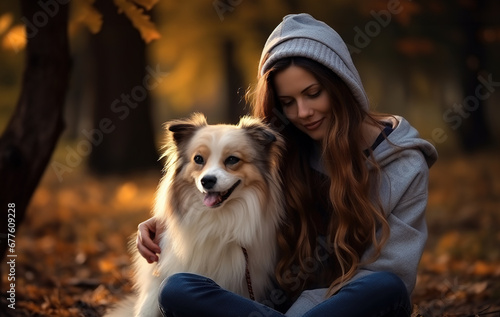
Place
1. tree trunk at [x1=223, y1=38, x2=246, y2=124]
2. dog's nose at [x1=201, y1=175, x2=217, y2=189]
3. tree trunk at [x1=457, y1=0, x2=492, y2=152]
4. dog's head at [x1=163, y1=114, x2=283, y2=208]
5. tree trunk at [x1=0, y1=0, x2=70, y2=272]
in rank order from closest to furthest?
dog's nose at [x1=201, y1=175, x2=217, y2=189] → dog's head at [x1=163, y1=114, x2=283, y2=208] → tree trunk at [x1=0, y1=0, x2=70, y2=272] → tree trunk at [x1=457, y1=0, x2=492, y2=152] → tree trunk at [x1=223, y1=38, x2=246, y2=124]

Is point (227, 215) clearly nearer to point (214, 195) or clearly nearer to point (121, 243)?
point (214, 195)

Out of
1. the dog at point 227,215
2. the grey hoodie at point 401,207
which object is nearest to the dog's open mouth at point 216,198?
the dog at point 227,215

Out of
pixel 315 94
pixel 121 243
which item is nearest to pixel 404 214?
pixel 315 94

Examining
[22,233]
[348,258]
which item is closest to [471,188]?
[22,233]

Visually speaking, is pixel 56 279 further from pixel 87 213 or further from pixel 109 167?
pixel 109 167

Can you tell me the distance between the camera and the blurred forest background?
4.04 meters

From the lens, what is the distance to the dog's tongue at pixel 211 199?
10.1 ft

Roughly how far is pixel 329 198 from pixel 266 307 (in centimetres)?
69

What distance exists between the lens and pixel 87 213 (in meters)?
8.20

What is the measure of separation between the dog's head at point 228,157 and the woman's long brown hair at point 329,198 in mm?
161

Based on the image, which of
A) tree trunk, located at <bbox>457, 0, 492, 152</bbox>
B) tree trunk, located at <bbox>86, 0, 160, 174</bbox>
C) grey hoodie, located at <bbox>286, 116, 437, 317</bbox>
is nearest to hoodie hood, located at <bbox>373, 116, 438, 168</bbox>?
grey hoodie, located at <bbox>286, 116, 437, 317</bbox>

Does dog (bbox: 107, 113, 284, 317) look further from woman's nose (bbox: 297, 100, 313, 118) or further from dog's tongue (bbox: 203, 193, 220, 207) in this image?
woman's nose (bbox: 297, 100, 313, 118)

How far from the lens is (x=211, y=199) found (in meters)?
3.10

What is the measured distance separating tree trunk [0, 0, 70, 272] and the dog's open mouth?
1.47 meters
